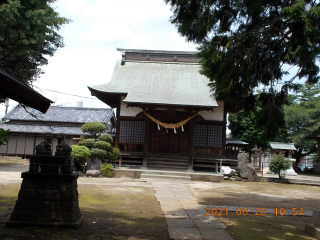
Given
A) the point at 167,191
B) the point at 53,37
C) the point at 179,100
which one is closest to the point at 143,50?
the point at 179,100

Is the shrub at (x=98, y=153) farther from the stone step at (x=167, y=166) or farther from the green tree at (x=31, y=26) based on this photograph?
the green tree at (x=31, y=26)

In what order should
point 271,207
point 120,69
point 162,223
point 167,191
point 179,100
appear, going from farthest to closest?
point 120,69, point 179,100, point 167,191, point 271,207, point 162,223

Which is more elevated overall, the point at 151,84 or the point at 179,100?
the point at 151,84

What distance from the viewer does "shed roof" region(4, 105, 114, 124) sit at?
25625mm

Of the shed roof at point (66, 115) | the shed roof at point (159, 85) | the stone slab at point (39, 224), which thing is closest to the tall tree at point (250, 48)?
the stone slab at point (39, 224)

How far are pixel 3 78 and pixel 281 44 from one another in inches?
206

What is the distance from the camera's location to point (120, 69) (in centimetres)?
1917

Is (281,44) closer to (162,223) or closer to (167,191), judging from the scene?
(162,223)

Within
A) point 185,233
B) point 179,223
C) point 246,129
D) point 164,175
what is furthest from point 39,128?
point 185,233

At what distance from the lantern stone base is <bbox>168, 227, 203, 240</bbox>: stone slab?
172cm

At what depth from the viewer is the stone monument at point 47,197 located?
500cm

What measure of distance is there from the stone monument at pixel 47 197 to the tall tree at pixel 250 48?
3.79m

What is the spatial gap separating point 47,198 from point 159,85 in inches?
523
